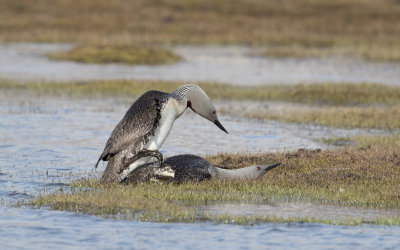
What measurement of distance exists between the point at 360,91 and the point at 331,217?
57.8 ft

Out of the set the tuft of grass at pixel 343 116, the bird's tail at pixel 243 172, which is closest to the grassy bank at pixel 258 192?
the bird's tail at pixel 243 172

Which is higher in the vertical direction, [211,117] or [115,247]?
[211,117]

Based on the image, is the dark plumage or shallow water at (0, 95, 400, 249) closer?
shallow water at (0, 95, 400, 249)

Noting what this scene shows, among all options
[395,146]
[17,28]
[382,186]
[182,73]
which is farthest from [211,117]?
[17,28]

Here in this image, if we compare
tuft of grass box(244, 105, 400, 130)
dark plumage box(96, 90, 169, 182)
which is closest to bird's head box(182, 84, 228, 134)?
dark plumage box(96, 90, 169, 182)

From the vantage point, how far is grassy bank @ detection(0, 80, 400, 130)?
74.5 feet

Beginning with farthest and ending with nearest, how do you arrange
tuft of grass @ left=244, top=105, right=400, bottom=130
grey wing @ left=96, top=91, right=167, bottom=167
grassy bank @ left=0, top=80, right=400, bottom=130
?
grassy bank @ left=0, top=80, right=400, bottom=130 < tuft of grass @ left=244, top=105, right=400, bottom=130 < grey wing @ left=96, top=91, right=167, bottom=167

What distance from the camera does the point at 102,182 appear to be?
41.3 feet

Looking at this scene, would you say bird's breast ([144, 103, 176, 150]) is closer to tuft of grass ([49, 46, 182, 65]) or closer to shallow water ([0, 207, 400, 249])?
shallow water ([0, 207, 400, 249])

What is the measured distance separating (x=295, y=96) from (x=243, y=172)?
14638mm

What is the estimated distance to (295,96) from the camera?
27.4 metres

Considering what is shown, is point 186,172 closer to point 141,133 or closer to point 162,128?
point 162,128

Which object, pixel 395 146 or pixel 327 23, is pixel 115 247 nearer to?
pixel 395 146

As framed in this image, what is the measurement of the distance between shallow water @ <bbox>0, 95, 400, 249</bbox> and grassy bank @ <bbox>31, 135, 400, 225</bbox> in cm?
33
